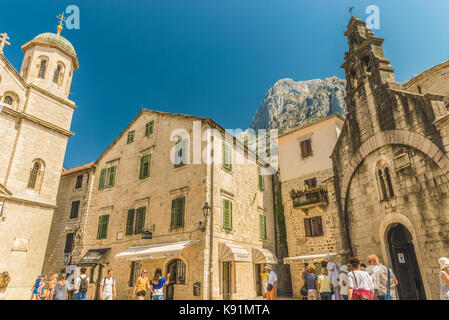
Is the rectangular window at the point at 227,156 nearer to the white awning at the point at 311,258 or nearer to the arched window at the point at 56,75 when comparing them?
the white awning at the point at 311,258

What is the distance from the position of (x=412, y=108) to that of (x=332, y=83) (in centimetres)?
8639

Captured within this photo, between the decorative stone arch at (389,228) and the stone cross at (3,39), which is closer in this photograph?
the decorative stone arch at (389,228)

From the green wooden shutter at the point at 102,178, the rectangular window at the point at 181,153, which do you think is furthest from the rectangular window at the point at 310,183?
the green wooden shutter at the point at 102,178

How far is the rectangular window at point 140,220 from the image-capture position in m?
16.3

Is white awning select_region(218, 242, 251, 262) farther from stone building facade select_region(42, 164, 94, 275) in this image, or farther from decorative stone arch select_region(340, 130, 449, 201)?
stone building facade select_region(42, 164, 94, 275)

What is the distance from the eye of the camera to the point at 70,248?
1902cm

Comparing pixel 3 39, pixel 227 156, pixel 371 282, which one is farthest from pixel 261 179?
pixel 3 39

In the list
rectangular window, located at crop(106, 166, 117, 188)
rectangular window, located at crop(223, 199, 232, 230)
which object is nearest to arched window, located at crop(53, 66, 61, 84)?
rectangular window, located at crop(106, 166, 117, 188)

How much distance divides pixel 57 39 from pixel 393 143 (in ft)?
77.1

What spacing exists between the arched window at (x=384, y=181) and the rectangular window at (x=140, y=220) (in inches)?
494

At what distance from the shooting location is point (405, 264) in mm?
10211

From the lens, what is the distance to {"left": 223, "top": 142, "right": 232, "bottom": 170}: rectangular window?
16.4 metres

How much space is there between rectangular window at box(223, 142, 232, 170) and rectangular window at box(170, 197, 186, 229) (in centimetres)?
328
